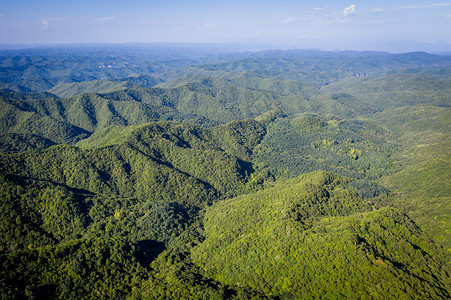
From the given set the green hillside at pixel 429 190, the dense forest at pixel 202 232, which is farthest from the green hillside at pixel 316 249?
the green hillside at pixel 429 190

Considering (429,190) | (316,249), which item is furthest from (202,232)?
(429,190)

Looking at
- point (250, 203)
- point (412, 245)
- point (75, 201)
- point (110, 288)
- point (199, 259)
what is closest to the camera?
point (110, 288)

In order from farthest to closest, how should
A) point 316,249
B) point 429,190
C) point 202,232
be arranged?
point 429,190 < point 202,232 < point 316,249

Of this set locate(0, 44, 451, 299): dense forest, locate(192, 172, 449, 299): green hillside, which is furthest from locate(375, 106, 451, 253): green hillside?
locate(192, 172, 449, 299): green hillside

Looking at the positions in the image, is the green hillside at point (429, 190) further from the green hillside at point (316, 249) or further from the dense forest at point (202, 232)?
the green hillside at point (316, 249)

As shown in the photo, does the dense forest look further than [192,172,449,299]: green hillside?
Yes

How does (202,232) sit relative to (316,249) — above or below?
below

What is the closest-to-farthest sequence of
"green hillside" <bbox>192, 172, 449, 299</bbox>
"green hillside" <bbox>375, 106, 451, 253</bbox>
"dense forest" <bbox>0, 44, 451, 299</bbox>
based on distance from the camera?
"green hillside" <bbox>192, 172, 449, 299</bbox> → "dense forest" <bbox>0, 44, 451, 299</bbox> → "green hillside" <bbox>375, 106, 451, 253</bbox>

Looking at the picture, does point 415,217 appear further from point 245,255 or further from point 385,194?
point 245,255

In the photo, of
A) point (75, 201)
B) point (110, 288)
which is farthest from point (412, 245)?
point (75, 201)

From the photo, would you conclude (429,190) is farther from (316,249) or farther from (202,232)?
(202,232)

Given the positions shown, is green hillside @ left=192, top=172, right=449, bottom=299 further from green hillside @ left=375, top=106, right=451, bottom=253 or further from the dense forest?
green hillside @ left=375, top=106, right=451, bottom=253
